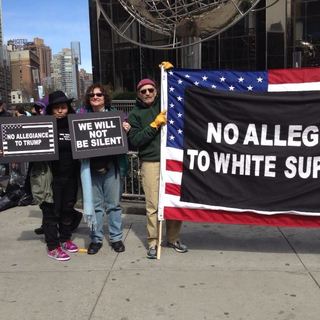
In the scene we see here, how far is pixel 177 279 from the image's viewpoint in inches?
179

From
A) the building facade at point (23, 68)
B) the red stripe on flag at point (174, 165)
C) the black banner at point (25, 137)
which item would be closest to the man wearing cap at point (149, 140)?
the red stripe on flag at point (174, 165)

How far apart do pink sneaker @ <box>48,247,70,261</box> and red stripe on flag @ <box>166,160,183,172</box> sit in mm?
1350

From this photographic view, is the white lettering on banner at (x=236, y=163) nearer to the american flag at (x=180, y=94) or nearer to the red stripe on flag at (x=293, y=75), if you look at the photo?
the american flag at (x=180, y=94)

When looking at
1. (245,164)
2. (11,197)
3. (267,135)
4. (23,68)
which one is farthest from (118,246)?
(23,68)

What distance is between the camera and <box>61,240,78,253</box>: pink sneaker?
5410 millimetres

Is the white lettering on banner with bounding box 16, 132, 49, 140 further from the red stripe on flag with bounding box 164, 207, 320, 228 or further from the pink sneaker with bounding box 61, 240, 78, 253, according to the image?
the red stripe on flag with bounding box 164, 207, 320, 228

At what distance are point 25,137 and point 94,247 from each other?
1.34 meters

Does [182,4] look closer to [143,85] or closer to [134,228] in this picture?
[143,85]

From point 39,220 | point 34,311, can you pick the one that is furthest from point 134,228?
point 34,311

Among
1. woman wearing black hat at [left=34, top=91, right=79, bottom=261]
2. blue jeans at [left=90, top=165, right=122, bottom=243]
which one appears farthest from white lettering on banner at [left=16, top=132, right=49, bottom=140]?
blue jeans at [left=90, top=165, right=122, bottom=243]

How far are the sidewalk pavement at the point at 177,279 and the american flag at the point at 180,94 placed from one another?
47 cm

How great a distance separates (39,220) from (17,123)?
6.90ft

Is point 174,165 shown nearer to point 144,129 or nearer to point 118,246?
point 144,129

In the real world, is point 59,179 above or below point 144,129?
below
